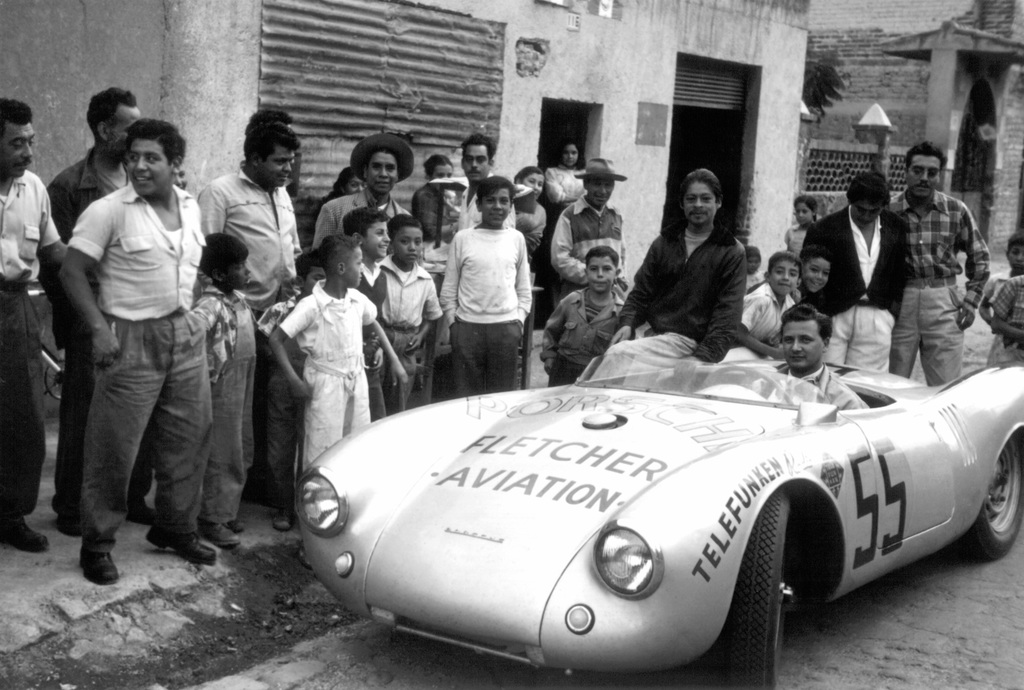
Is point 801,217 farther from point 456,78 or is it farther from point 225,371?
point 225,371

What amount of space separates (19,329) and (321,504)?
1525mm

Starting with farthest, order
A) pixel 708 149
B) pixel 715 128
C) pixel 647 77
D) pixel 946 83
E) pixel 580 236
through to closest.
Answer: pixel 946 83 < pixel 708 149 < pixel 715 128 < pixel 647 77 < pixel 580 236

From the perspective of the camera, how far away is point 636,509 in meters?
3.94

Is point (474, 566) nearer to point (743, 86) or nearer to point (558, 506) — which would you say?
point (558, 506)

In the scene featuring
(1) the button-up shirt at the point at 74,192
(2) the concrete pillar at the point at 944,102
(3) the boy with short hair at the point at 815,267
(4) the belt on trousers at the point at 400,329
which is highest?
(2) the concrete pillar at the point at 944,102

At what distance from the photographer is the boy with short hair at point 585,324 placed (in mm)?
6930

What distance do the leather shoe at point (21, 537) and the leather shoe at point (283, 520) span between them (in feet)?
3.52

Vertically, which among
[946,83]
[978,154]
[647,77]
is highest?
[946,83]

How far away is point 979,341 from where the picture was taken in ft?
46.0

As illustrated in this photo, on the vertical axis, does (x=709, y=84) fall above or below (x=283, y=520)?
above

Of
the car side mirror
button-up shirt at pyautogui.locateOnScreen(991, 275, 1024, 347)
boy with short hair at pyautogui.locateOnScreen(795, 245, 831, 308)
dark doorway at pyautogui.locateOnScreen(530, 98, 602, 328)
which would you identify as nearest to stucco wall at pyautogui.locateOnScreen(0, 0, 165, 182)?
boy with short hair at pyautogui.locateOnScreen(795, 245, 831, 308)

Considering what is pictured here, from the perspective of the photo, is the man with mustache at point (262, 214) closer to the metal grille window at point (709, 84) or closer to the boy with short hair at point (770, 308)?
the boy with short hair at point (770, 308)

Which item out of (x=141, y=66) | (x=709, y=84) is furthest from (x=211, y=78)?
(x=709, y=84)

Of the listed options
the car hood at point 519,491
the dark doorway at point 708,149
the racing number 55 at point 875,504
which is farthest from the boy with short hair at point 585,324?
the dark doorway at point 708,149
